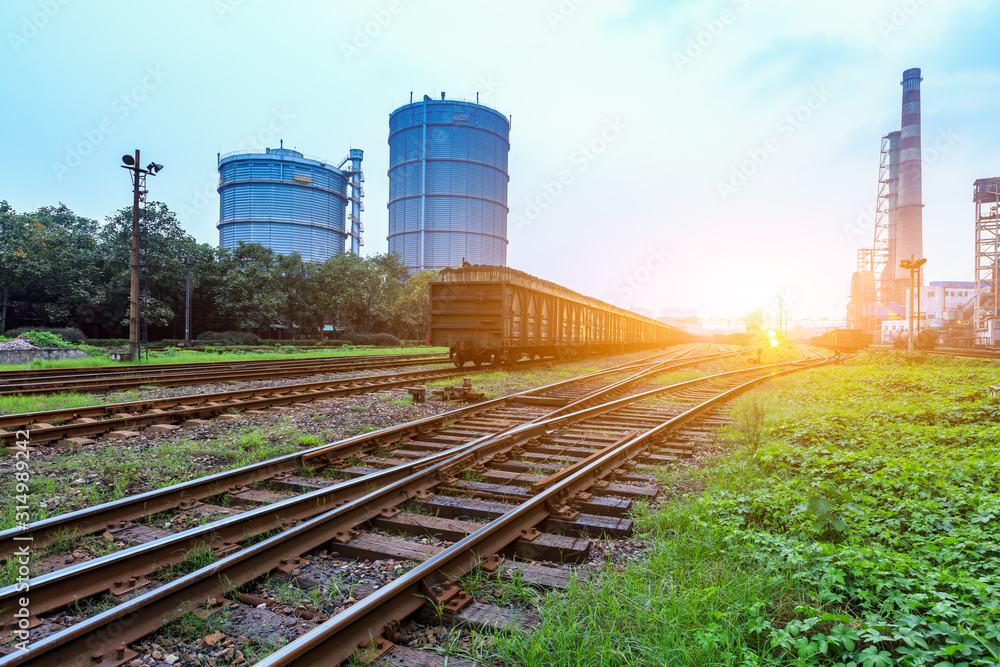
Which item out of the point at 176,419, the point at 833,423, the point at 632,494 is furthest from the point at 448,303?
the point at 632,494

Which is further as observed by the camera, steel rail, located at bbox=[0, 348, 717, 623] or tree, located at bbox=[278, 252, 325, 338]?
tree, located at bbox=[278, 252, 325, 338]

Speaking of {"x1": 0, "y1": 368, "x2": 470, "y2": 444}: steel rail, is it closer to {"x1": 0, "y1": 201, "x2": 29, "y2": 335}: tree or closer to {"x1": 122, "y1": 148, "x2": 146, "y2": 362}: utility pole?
{"x1": 122, "y1": 148, "x2": 146, "y2": 362}: utility pole

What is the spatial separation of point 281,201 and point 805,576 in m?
105

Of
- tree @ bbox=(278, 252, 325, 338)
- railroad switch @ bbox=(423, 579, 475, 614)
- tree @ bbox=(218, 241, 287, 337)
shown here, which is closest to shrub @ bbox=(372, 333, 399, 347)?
tree @ bbox=(278, 252, 325, 338)

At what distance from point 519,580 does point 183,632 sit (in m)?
1.68

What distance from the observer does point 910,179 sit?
113m

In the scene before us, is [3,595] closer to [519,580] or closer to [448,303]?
[519,580]

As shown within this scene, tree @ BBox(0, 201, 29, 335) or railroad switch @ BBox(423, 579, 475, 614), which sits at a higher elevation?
tree @ BBox(0, 201, 29, 335)

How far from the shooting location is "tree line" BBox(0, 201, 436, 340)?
37.8m

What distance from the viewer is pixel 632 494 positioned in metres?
4.57

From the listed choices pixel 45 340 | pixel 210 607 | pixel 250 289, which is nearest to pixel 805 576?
pixel 210 607

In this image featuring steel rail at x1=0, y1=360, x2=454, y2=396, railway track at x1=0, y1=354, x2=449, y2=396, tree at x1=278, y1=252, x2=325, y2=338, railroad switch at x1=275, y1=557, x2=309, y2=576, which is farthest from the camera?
tree at x1=278, y1=252, x2=325, y2=338

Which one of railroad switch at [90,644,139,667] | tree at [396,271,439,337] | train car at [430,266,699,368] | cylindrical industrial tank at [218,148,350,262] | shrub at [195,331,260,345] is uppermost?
cylindrical industrial tank at [218,148,350,262]

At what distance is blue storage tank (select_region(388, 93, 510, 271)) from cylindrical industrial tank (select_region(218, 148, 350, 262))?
24050mm
